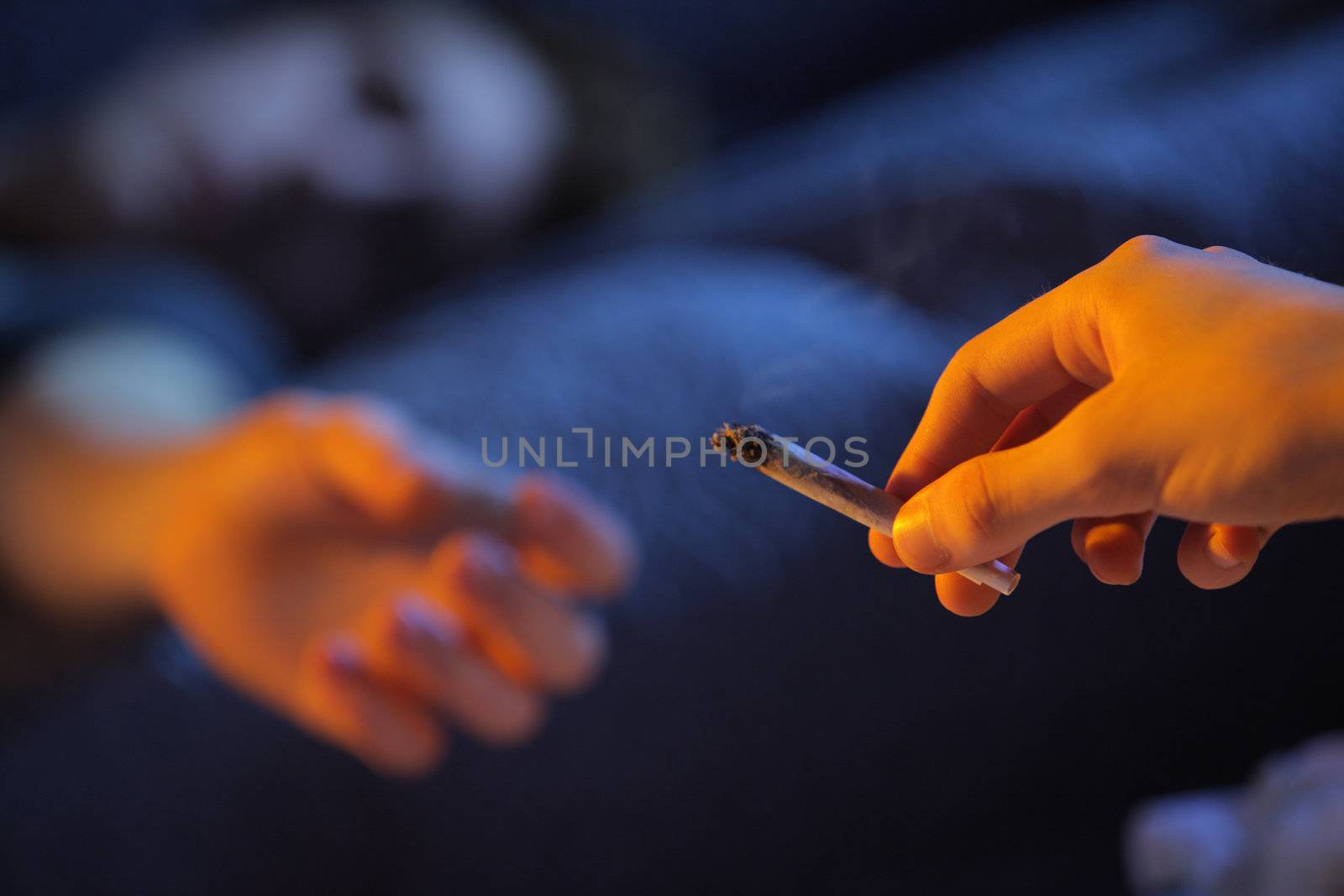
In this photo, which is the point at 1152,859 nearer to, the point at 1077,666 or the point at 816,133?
the point at 1077,666

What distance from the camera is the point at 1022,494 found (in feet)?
0.49

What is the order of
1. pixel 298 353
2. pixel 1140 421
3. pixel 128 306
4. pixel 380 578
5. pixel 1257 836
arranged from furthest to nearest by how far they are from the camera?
pixel 298 353 → pixel 128 306 → pixel 380 578 → pixel 1257 836 → pixel 1140 421

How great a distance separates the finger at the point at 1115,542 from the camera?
6.7 inches

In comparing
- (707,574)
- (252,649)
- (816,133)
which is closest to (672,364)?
(707,574)

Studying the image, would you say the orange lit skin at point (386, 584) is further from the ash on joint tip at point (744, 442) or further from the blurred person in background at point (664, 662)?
the ash on joint tip at point (744, 442)

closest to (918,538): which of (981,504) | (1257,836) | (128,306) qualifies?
(981,504)

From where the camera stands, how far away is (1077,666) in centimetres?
28

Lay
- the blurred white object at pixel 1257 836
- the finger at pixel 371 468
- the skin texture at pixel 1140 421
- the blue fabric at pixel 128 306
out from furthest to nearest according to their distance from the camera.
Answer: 1. the blue fabric at pixel 128 306
2. the finger at pixel 371 468
3. the blurred white object at pixel 1257 836
4. the skin texture at pixel 1140 421

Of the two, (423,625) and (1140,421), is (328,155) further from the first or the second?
(1140,421)

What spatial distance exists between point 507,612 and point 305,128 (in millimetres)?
434

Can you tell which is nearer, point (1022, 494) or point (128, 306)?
point (1022, 494)

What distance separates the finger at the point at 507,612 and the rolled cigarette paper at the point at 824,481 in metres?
0.20

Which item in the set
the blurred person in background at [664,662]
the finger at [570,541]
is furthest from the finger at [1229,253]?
the finger at [570,541]

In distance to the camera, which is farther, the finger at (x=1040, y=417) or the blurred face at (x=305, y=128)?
the blurred face at (x=305, y=128)
